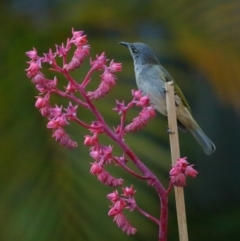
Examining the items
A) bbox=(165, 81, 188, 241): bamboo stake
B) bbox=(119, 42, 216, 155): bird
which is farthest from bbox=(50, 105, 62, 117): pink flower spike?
bbox=(119, 42, 216, 155): bird

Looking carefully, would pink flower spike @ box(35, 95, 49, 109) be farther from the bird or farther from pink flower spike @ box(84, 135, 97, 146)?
the bird

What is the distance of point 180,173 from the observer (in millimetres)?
505

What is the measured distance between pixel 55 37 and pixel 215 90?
1.53ft

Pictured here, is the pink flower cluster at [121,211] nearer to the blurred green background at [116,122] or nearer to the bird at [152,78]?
the bird at [152,78]

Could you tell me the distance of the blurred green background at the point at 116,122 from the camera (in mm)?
1407

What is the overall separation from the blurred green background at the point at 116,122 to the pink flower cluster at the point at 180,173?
0.90 metres

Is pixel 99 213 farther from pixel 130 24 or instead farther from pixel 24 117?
pixel 130 24

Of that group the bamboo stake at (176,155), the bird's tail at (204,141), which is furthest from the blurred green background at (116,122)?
the bamboo stake at (176,155)

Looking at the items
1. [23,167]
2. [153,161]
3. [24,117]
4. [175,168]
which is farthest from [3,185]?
[175,168]

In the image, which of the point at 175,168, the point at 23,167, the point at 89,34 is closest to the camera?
the point at 175,168

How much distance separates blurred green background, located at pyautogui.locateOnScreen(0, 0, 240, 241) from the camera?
1407 millimetres

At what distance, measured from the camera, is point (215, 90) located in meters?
1.51

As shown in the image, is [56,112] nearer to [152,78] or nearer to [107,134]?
[107,134]

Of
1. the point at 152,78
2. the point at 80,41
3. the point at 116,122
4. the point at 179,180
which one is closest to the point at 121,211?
the point at 179,180
